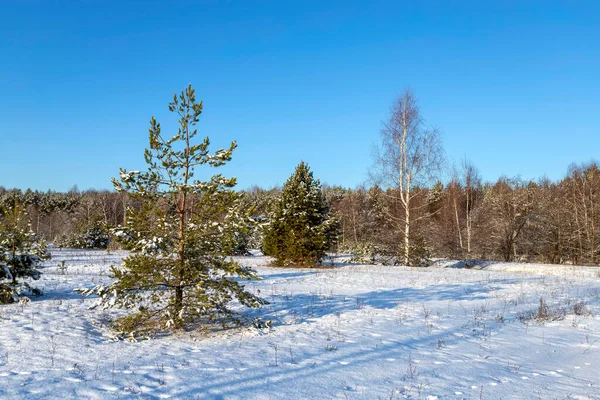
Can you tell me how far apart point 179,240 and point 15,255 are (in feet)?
18.4

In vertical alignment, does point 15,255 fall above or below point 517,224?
below

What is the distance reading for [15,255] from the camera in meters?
10.4

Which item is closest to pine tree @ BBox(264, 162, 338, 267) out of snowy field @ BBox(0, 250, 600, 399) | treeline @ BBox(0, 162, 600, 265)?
treeline @ BBox(0, 162, 600, 265)

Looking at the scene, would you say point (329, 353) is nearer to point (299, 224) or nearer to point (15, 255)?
point (15, 255)

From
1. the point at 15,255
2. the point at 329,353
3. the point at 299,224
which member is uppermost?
the point at 299,224

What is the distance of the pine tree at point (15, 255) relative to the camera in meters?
10.1

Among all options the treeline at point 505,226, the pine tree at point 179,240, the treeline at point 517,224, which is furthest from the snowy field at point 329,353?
the treeline at point 517,224

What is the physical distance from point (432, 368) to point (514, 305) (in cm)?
631

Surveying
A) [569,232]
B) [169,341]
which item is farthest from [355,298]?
[569,232]

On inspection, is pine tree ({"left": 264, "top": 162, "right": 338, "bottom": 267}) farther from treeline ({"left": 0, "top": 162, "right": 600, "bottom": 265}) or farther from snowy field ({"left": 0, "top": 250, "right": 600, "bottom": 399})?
snowy field ({"left": 0, "top": 250, "right": 600, "bottom": 399})

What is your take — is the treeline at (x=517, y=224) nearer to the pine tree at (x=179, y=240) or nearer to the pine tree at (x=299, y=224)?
the pine tree at (x=299, y=224)

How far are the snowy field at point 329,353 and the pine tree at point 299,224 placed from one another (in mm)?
8451

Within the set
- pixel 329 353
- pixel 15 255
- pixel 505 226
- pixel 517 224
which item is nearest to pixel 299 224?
pixel 15 255

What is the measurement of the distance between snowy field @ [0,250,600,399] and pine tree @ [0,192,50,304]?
28.7 inches
